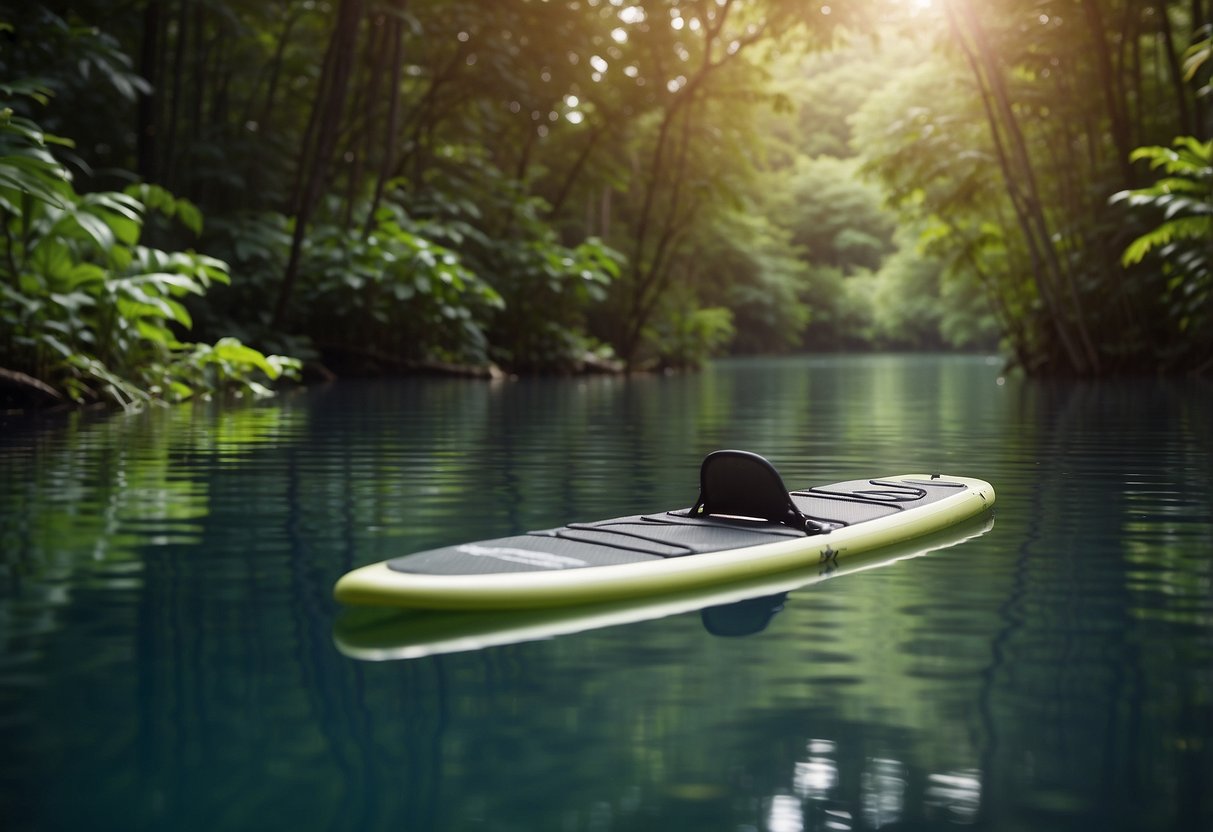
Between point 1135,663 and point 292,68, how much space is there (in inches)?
791

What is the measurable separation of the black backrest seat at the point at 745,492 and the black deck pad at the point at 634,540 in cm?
5

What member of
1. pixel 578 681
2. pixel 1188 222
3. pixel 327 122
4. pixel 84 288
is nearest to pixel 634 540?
pixel 578 681

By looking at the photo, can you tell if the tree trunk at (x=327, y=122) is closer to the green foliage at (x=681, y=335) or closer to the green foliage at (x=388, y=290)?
the green foliage at (x=388, y=290)

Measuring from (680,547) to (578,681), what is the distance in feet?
3.88

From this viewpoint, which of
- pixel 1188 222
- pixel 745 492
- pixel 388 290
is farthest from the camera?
pixel 388 290

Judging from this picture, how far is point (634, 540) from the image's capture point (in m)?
4.27

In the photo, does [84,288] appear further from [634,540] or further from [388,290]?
[634,540]

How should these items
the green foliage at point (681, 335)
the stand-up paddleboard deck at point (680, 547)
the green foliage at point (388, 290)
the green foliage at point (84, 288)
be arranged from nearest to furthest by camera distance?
1. the stand-up paddleboard deck at point (680, 547)
2. the green foliage at point (84, 288)
3. the green foliage at point (388, 290)
4. the green foliage at point (681, 335)

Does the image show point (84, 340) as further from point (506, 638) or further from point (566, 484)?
point (506, 638)

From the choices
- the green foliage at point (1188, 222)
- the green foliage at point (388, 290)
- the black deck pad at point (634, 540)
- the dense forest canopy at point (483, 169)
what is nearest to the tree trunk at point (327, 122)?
the dense forest canopy at point (483, 169)

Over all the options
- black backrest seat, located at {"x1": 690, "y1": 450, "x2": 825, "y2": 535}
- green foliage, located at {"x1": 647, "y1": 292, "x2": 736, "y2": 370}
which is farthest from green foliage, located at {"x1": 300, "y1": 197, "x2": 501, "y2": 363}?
black backrest seat, located at {"x1": 690, "y1": 450, "x2": 825, "y2": 535}

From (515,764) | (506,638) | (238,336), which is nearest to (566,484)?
(506,638)

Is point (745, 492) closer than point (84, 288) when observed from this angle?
Yes

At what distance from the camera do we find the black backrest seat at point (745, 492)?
180 inches
